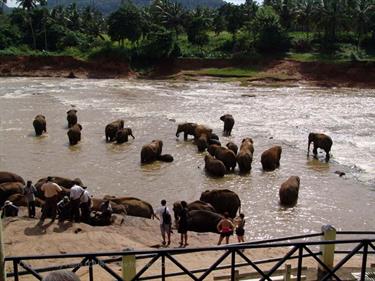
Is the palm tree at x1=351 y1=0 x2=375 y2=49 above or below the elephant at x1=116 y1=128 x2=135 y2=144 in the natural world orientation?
above

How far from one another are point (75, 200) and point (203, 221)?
11.7 ft

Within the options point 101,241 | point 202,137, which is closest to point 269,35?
point 202,137

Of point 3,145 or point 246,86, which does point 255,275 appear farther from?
point 246,86

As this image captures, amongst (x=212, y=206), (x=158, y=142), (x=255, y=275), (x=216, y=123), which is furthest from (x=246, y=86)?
(x=255, y=275)

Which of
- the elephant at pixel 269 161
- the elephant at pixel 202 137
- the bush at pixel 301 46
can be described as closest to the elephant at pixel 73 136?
the elephant at pixel 202 137

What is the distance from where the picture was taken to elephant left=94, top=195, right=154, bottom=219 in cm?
1570

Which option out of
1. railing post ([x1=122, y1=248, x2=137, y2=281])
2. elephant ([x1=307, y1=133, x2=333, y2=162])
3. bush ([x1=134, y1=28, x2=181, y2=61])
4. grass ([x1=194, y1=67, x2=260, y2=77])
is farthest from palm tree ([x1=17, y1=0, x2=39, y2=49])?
railing post ([x1=122, y1=248, x2=137, y2=281])

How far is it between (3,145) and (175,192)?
11.3 meters

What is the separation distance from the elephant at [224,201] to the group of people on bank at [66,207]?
3284 millimetres

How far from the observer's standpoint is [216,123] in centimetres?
3238

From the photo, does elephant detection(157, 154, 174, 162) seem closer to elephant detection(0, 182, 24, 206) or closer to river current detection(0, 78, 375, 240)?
river current detection(0, 78, 375, 240)

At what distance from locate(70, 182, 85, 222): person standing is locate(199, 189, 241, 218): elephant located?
4030 millimetres

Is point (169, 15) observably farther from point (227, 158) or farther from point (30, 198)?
point (30, 198)

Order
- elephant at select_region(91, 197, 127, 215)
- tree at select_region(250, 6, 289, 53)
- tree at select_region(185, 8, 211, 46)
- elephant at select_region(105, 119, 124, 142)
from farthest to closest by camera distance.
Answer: tree at select_region(185, 8, 211, 46)
tree at select_region(250, 6, 289, 53)
elephant at select_region(105, 119, 124, 142)
elephant at select_region(91, 197, 127, 215)
